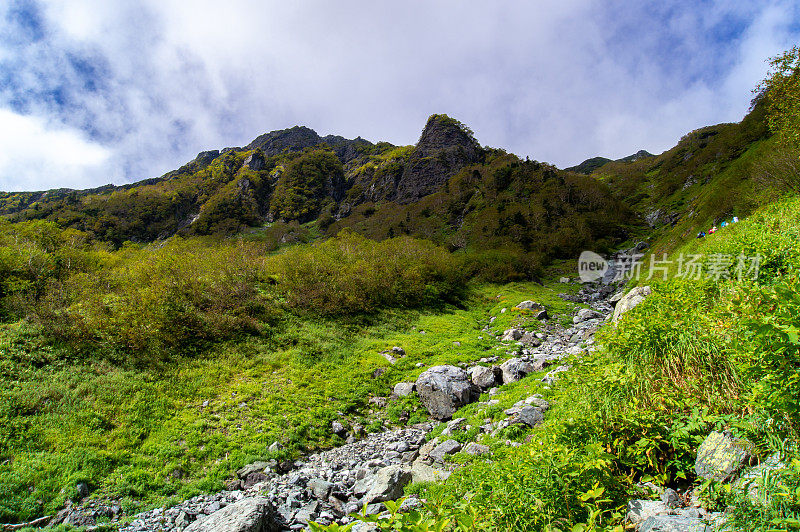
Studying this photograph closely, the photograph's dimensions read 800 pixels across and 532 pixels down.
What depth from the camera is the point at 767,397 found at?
3564mm

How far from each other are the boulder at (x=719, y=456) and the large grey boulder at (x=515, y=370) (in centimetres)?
920

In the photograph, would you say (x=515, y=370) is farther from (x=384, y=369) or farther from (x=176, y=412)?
(x=176, y=412)

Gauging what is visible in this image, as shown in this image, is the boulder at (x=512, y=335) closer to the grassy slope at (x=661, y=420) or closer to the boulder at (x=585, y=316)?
the boulder at (x=585, y=316)

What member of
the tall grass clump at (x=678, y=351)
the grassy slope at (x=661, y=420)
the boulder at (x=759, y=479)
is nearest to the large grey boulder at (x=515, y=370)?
the grassy slope at (x=661, y=420)

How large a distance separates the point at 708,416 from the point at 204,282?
2474 cm

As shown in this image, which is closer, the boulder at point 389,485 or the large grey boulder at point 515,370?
the boulder at point 389,485

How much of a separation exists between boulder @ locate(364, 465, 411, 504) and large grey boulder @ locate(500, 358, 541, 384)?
7176mm

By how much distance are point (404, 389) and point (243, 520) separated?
8.80 meters

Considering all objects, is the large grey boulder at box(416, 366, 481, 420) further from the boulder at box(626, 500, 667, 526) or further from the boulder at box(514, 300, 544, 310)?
the boulder at box(514, 300, 544, 310)

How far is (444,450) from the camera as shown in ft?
29.7

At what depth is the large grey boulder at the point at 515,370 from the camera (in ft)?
44.0

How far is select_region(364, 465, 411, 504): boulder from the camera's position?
708cm

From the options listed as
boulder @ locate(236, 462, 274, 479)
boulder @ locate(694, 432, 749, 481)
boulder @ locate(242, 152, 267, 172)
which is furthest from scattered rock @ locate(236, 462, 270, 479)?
boulder @ locate(242, 152, 267, 172)

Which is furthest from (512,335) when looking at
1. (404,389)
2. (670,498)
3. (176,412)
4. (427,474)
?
(176,412)
